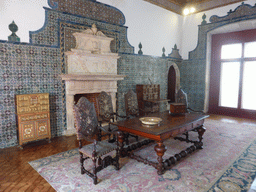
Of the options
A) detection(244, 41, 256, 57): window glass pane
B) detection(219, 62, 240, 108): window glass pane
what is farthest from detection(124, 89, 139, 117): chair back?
detection(244, 41, 256, 57): window glass pane

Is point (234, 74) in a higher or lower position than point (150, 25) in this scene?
lower

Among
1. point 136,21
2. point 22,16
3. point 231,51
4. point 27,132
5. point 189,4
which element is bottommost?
point 27,132

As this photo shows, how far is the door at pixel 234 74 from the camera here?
716cm

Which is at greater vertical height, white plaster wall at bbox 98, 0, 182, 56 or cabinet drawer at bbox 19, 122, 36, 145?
white plaster wall at bbox 98, 0, 182, 56

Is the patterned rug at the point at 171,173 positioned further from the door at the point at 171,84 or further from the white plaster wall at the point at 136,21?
the door at the point at 171,84

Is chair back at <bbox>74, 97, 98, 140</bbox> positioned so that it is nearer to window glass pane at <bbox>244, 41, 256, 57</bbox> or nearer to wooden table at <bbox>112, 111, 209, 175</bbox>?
wooden table at <bbox>112, 111, 209, 175</bbox>

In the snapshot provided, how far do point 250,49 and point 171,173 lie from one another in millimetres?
6468

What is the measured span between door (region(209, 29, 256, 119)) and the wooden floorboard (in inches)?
250

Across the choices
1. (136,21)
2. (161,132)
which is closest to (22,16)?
(136,21)

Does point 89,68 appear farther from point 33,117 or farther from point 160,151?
point 160,151

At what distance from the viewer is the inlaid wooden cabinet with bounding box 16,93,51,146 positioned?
406 cm

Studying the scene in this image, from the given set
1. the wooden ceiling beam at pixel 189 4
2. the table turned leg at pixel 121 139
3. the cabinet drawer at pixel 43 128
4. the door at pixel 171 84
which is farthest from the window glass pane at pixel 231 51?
the cabinet drawer at pixel 43 128

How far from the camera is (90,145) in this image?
10.2 feet

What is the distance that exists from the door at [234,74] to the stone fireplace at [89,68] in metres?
4.59
